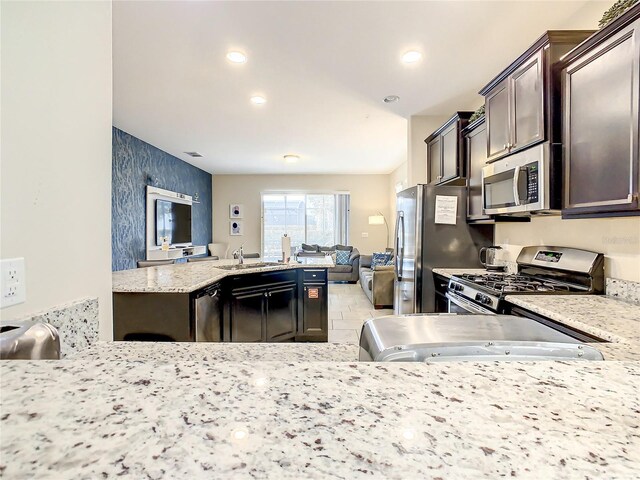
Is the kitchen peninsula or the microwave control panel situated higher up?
the microwave control panel

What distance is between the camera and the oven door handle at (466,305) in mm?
2071

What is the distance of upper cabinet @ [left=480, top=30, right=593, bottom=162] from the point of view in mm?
1912

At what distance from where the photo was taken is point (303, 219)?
834 centimetres

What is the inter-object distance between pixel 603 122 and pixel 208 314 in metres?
2.65

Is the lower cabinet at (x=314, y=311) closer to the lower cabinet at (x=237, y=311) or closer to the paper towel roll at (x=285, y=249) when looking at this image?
the lower cabinet at (x=237, y=311)

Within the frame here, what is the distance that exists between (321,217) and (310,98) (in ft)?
16.3

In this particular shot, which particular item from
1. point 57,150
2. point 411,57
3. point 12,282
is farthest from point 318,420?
point 411,57

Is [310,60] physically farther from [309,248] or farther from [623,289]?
[309,248]

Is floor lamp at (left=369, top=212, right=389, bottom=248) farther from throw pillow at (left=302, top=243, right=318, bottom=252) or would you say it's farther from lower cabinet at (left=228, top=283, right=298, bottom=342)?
lower cabinet at (left=228, top=283, right=298, bottom=342)

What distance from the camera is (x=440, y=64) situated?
275 cm

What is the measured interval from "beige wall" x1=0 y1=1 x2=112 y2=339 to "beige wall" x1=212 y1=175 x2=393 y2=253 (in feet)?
23.6

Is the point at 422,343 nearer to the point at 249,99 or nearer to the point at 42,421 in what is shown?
the point at 42,421

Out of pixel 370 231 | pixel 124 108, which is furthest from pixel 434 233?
pixel 370 231

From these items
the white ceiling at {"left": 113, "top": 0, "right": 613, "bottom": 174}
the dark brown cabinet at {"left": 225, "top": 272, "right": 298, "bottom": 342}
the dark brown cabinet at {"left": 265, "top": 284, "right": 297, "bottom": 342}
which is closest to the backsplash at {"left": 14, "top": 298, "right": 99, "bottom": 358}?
the dark brown cabinet at {"left": 225, "top": 272, "right": 298, "bottom": 342}
